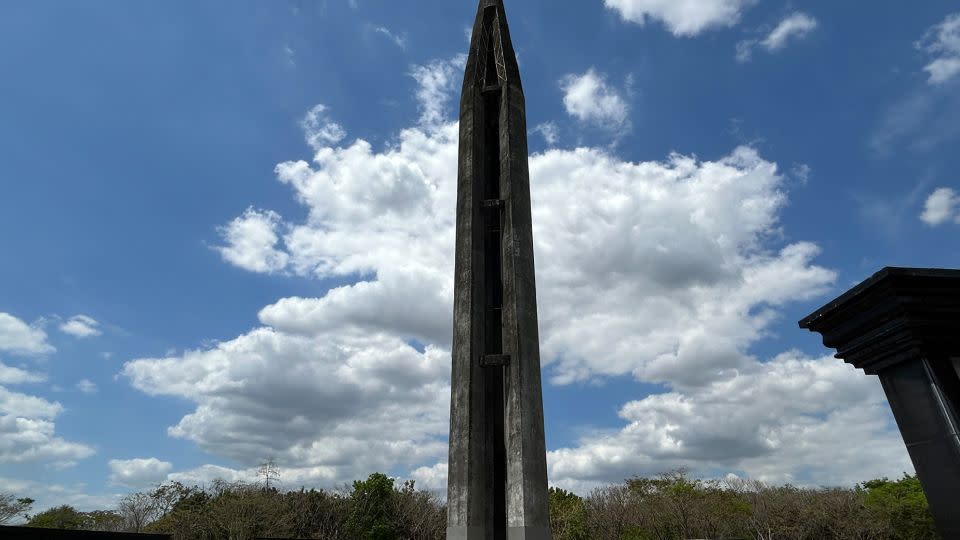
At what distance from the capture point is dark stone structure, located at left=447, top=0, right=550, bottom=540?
13.8 meters

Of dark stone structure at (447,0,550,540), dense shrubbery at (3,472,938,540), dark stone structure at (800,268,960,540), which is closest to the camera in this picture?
dark stone structure at (800,268,960,540)

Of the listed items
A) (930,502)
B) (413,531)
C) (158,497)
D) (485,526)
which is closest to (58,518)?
(158,497)

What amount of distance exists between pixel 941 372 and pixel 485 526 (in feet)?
37.3

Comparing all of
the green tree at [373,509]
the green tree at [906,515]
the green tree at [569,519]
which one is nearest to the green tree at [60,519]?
the green tree at [373,509]

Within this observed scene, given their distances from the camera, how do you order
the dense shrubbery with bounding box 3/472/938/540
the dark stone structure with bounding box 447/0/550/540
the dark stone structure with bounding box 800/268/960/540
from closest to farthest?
the dark stone structure with bounding box 800/268/960/540
the dark stone structure with bounding box 447/0/550/540
the dense shrubbery with bounding box 3/472/938/540

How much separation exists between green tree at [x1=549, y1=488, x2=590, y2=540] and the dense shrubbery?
0.28 feet

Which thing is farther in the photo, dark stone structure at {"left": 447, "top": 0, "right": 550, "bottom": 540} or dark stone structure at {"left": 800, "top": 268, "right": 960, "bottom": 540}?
dark stone structure at {"left": 447, "top": 0, "right": 550, "bottom": 540}

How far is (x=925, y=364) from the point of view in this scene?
192 inches

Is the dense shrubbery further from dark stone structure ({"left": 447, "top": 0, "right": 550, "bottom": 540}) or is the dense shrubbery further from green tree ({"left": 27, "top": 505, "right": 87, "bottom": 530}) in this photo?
Answer: dark stone structure ({"left": 447, "top": 0, "right": 550, "bottom": 540})

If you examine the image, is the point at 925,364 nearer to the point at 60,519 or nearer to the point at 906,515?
the point at 906,515

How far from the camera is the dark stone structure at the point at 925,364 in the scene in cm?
473

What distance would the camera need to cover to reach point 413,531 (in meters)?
50.1

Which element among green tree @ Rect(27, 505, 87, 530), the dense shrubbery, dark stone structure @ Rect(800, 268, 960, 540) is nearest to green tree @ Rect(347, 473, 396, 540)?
the dense shrubbery

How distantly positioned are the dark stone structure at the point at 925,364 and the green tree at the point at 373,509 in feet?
161
